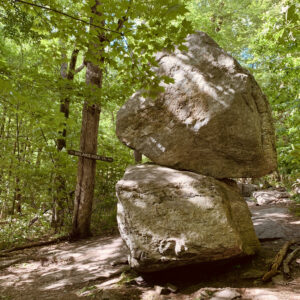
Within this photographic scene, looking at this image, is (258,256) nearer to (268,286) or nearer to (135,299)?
(268,286)

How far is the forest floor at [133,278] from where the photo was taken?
9.38 ft

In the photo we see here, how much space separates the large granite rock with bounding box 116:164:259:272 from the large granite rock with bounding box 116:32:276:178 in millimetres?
585

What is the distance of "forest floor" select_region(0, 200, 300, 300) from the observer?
286cm

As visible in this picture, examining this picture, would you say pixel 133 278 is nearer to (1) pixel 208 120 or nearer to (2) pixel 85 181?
(1) pixel 208 120

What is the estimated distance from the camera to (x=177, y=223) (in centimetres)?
316

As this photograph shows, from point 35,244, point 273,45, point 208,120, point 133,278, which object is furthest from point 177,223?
point 273,45

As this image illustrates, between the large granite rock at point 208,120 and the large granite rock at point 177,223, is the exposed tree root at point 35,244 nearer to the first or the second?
the large granite rock at point 177,223

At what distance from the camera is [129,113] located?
14.7ft

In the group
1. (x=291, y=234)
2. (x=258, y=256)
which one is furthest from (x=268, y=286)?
(x=291, y=234)

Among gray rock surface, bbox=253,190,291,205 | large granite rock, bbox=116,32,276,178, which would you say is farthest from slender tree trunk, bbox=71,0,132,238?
gray rock surface, bbox=253,190,291,205

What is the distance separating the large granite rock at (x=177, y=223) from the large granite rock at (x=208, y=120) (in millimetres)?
585

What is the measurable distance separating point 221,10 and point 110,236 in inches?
501

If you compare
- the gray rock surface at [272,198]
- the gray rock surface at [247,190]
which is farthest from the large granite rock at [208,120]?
the gray rock surface at [247,190]

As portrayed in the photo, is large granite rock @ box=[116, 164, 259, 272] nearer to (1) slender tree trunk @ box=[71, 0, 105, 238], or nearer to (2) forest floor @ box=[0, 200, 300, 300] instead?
(2) forest floor @ box=[0, 200, 300, 300]
